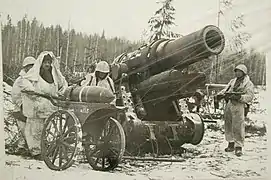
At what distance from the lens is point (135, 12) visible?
5.93 ft

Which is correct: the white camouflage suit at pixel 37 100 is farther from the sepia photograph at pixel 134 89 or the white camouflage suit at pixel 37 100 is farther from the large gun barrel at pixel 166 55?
the large gun barrel at pixel 166 55

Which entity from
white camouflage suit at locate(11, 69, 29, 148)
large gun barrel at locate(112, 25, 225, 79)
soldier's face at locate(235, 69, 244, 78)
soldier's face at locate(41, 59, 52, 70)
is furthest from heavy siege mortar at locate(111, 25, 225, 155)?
white camouflage suit at locate(11, 69, 29, 148)

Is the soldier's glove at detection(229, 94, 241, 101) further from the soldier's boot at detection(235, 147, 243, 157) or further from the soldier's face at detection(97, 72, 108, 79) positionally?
the soldier's face at detection(97, 72, 108, 79)

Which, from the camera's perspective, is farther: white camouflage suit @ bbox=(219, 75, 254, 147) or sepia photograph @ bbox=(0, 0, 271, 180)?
white camouflage suit @ bbox=(219, 75, 254, 147)

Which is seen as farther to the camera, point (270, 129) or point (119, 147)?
point (270, 129)

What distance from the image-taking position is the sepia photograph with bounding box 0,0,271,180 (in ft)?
5.72

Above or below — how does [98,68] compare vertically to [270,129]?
above

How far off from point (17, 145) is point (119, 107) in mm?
389

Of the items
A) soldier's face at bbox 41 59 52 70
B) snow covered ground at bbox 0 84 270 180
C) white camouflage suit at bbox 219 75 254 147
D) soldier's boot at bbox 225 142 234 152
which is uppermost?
soldier's face at bbox 41 59 52 70

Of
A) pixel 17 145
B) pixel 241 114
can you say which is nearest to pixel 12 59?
pixel 17 145

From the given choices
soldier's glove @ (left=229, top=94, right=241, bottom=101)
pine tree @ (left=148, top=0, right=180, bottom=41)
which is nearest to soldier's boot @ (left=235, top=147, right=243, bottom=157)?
soldier's glove @ (left=229, top=94, right=241, bottom=101)

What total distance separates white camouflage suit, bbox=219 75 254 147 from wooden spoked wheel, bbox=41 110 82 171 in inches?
22.7

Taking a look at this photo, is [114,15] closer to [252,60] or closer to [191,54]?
[191,54]

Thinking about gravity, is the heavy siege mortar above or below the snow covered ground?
above
